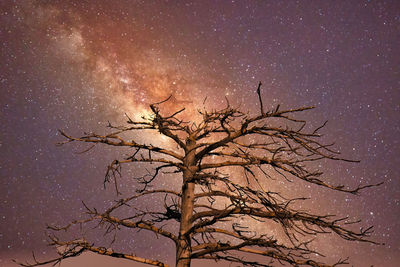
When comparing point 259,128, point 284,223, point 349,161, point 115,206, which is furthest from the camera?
point 115,206

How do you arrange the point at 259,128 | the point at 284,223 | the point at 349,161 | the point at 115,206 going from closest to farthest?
the point at 349,161 → the point at 284,223 → the point at 259,128 → the point at 115,206

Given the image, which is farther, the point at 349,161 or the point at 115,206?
the point at 115,206

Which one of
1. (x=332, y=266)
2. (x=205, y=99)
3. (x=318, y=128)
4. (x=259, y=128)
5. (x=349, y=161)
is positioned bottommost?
(x=332, y=266)

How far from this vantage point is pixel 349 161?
17.3 feet

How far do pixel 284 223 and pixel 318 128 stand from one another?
1518mm

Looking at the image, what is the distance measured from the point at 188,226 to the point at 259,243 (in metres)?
1.52

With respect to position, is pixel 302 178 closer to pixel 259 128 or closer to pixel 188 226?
pixel 259 128

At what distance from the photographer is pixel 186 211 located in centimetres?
659

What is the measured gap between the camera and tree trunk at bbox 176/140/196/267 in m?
6.14

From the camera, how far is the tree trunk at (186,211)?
6.14m

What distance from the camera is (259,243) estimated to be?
213 inches

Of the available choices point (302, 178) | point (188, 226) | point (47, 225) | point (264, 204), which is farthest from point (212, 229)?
point (47, 225)

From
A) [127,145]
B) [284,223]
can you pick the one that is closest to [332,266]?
[284,223]

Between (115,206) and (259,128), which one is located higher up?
→ (259,128)
